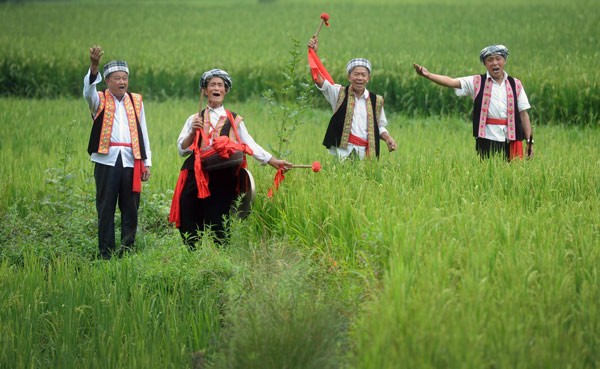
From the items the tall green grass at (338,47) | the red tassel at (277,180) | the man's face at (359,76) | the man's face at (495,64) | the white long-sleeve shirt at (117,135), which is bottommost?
the red tassel at (277,180)

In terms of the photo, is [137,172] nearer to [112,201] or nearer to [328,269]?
[112,201]

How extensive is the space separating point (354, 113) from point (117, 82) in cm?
215

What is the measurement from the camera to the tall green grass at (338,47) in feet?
41.3

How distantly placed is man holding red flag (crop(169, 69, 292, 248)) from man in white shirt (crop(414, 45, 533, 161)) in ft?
7.07

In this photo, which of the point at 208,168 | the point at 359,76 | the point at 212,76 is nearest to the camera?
the point at 208,168

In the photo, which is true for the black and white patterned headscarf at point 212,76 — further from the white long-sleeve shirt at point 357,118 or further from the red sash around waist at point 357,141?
the red sash around waist at point 357,141

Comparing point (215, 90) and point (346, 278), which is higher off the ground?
point (215, 90)

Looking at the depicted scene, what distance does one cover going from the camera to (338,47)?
18938 millimetres

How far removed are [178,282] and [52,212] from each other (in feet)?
8.24

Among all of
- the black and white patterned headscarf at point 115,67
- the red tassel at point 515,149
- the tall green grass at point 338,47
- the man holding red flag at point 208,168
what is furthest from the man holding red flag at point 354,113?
the tall green grass at point 338,47

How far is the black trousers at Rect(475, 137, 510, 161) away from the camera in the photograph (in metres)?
6.26

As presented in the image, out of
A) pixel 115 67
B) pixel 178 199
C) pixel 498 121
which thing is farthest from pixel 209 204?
pixel 498 121

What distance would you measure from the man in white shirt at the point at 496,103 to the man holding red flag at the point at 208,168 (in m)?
2.15

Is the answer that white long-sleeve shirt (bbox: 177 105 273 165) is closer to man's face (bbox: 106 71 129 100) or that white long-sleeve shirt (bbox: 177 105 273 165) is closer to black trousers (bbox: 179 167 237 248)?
black trousers (bbox: 179 167 237 248)
